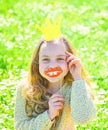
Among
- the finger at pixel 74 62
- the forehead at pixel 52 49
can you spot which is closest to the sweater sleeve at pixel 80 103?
the finger at pixel 74 62

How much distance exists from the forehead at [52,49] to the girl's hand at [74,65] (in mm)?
55

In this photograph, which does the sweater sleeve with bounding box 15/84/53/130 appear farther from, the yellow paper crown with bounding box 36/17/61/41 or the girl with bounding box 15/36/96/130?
the yellow paper crown with bounding box 36/17/61/41

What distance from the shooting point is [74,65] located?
4.19 m

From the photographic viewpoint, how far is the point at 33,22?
899 centimetres

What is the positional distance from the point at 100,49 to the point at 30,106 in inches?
138

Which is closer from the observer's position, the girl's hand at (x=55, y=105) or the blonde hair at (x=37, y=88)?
the girl's hand at (x=55, y=105)

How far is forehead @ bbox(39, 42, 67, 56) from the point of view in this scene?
4141 mm

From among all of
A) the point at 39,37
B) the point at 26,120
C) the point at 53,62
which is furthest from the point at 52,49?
the point at 39,37

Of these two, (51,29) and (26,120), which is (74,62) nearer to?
(51,29)

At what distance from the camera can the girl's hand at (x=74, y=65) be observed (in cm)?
415

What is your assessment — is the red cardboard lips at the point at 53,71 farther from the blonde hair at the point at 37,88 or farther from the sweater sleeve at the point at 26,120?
the sweater sleeve at the point at 26,120

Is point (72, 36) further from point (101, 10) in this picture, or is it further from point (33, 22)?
point (101, 10)

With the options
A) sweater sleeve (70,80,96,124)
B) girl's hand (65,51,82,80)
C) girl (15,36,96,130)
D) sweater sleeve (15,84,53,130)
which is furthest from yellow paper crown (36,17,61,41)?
sweater sleeve (15,84,53,130)

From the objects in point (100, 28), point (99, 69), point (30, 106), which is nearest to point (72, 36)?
point (100, 28)
